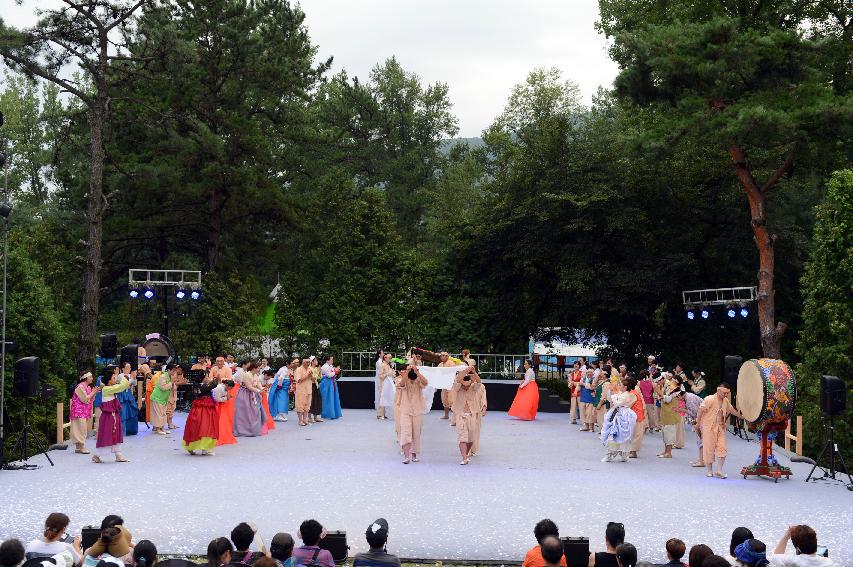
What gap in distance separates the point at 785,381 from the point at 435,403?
1349cm

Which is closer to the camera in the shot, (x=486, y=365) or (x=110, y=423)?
(x=110, y=423)

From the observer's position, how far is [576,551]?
26.9 feet

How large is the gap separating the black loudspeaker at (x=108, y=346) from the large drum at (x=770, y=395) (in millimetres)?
15183

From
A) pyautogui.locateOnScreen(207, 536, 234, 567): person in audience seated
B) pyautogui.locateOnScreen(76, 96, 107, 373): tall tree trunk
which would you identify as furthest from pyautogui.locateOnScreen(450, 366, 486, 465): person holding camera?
pyautogui.locateOnScreen(76, 96, 107, 373): tall tree trunk

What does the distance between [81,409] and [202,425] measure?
2.08 metres

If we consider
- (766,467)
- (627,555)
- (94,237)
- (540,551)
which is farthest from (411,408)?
(94,237)

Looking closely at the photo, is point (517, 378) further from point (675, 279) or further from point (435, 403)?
point (675, 279)

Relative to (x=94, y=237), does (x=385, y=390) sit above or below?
below

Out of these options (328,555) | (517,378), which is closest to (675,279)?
(517,378)

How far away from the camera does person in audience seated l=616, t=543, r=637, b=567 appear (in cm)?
671

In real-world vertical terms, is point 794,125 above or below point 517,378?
above

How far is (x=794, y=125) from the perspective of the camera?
22234mm

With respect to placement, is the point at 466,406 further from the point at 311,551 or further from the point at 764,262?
the point at 764,262

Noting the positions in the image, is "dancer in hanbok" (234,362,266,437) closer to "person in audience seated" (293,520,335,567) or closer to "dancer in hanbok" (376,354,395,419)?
"dancer in hanbok" (376,354,395,419)
